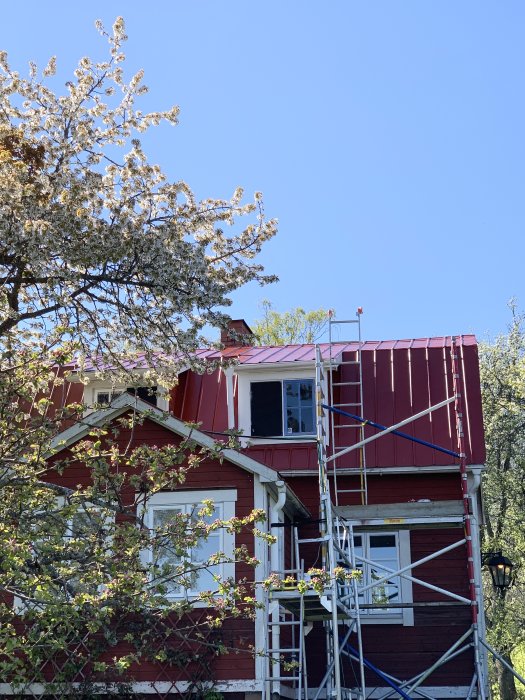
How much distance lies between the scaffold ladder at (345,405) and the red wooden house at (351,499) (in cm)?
4

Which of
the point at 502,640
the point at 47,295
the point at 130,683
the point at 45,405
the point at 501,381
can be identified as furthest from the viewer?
the point at 501,381

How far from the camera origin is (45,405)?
39.6 feet

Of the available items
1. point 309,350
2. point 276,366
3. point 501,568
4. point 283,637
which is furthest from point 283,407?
point 501,568

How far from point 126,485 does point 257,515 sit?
17.6 feet

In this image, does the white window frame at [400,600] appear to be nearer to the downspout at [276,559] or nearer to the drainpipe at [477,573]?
the drainpipe at [477,573]

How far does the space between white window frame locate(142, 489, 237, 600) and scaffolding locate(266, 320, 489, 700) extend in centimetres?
112

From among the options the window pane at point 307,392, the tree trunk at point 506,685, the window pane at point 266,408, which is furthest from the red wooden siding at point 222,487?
the tree trunk at point 506,685

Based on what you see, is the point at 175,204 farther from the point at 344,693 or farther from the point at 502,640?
the point at 502,640

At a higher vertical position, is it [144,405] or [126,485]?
[144,405]

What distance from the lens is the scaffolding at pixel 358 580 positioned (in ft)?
48.6

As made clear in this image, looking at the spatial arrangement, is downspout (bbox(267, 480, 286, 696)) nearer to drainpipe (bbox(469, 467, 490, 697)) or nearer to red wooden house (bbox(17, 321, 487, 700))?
red wooden house (bbox(17, 321, 487, 700))

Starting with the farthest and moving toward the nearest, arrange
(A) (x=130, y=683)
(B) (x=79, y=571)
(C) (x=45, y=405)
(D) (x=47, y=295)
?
(A) (x=130, y=683) → (D) (x=47, y=295) → (C) (x=45, y=405) → (B) (x=79, y=571)

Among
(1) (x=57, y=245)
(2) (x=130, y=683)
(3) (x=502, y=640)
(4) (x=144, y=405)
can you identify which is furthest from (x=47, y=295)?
(3) (x=502, y=640)

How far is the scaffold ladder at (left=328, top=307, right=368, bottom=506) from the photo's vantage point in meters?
18.2
